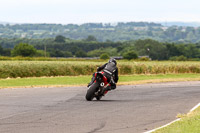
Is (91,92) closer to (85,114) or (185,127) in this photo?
(85,114)

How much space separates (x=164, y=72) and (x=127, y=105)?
101 ft

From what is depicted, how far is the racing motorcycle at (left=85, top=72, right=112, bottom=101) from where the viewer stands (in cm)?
1700

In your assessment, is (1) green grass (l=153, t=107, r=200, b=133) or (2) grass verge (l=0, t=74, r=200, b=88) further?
(2) grass verge (l=0, t=74, r=200, b=88)

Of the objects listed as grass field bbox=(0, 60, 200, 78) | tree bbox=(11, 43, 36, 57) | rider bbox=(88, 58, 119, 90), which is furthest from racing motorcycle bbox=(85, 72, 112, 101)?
tree bbox=(11, 43, 36, 57)

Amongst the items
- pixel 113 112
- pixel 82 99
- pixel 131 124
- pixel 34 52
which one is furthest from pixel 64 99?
pixel 34 52

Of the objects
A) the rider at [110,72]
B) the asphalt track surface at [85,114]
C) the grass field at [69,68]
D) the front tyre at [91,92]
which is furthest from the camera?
the grass field at [69,68]

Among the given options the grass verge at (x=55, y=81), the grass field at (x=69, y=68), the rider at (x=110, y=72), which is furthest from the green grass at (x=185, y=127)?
the grass field at (x=69, y=68)

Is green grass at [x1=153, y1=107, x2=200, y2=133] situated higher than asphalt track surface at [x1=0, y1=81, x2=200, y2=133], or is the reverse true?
green grass at [x1=153, y1=107, x2=200, y2=133]

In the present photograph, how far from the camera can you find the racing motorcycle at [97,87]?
17000 mm

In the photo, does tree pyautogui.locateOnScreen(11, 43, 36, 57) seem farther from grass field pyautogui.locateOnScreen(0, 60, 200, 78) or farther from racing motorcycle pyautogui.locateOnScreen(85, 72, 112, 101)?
racing motorcycle pyautogui.locateOnScreen(85, 72, 112, 101)

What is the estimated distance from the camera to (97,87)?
1716cm

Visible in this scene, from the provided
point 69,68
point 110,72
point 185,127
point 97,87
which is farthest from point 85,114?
point 69,68

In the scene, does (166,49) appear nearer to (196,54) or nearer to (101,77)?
(196,54)

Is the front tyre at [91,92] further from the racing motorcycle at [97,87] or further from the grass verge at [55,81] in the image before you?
the grass verge at [55,81]
